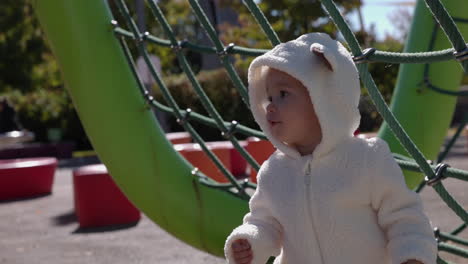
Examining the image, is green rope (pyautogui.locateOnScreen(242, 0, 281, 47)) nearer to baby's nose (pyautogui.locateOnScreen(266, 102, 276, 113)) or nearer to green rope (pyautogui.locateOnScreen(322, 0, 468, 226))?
green rope (pyautogui.locateOnScreen(322, 0, 468, 226))

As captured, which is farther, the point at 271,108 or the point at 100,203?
the point at 100,203

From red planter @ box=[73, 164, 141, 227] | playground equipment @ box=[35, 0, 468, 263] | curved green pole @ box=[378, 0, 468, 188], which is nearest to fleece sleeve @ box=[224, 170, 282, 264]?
playground equipment @ box=[35, 0, 468, 263]

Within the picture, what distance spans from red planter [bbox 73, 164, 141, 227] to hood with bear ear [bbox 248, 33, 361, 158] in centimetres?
428

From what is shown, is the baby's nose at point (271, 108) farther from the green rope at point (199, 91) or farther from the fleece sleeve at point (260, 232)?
the green rope at point (199, 91)

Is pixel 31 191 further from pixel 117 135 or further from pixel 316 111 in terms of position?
pixel 316 111

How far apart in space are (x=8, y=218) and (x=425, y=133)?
4.59m

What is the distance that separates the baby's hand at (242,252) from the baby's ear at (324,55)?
0.41 meters

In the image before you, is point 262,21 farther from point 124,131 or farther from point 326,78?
point 124,131

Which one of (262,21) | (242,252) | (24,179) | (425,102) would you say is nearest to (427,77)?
(425,102)

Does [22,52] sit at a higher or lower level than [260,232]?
higher

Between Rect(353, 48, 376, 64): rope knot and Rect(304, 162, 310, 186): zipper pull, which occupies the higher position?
Rect(353, 48, 376, 64): rope knot

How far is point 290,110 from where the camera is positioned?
1628 millimetres

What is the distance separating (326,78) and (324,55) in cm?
5

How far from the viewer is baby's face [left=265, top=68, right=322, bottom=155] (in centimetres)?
163
